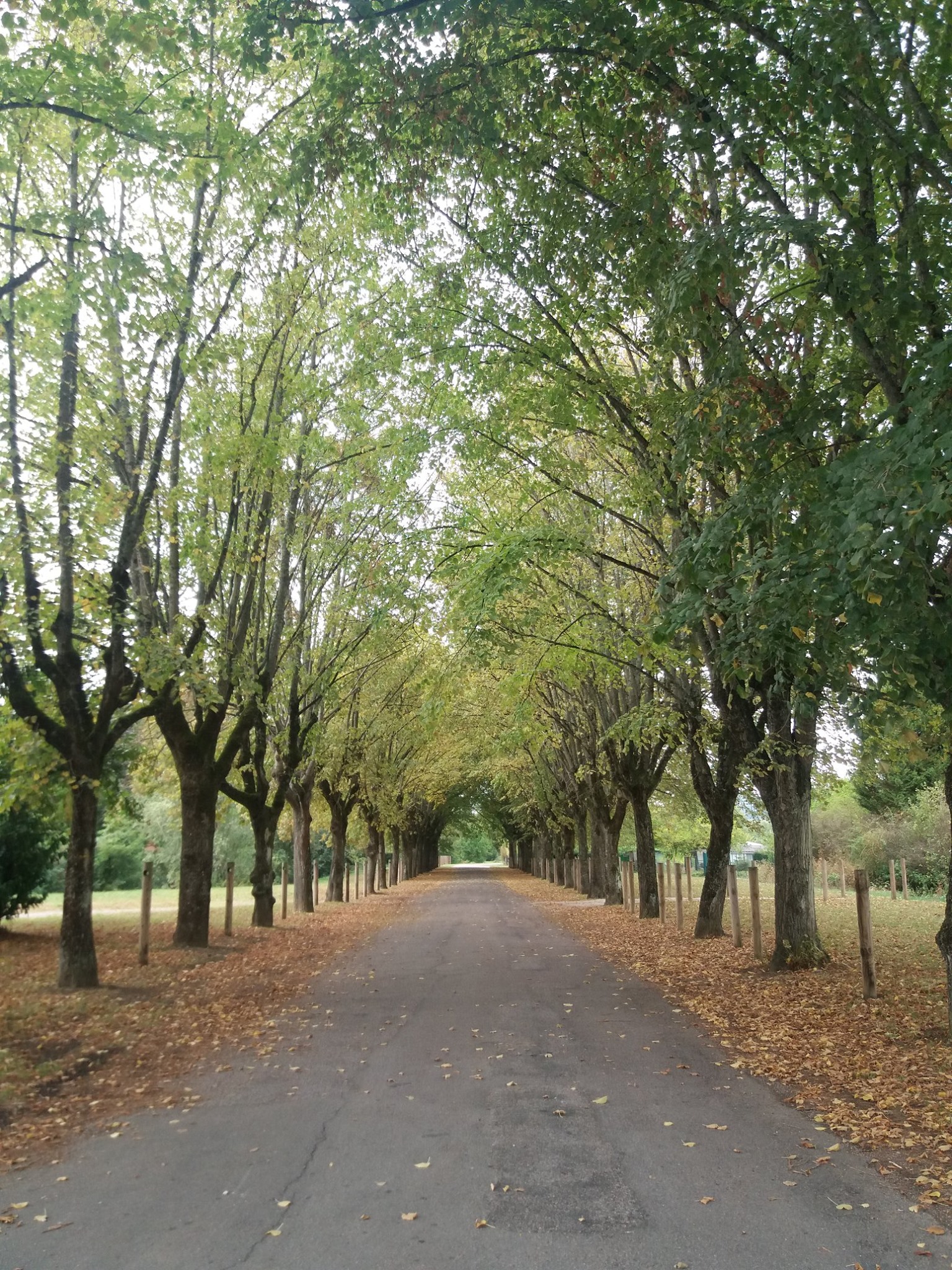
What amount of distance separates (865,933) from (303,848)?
19.6 m

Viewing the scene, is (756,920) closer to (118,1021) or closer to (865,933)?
(865,933)

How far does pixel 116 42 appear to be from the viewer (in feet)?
22.2

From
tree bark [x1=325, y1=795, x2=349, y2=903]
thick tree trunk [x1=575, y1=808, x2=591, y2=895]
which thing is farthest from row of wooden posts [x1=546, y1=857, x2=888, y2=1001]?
tree bark [x1=325, y1=795, x2=349, y2=903]

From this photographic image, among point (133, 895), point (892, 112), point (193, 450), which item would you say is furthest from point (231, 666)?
point (133, 895)

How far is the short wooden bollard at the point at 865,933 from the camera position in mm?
9297

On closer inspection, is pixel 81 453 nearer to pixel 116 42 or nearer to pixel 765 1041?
pixel 116 42

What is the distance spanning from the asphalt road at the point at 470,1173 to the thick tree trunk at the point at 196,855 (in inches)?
284

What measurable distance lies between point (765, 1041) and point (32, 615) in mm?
9111

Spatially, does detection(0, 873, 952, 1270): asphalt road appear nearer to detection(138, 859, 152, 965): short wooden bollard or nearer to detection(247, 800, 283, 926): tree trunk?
detection(138, 859, 152, 965): short wooden bollard

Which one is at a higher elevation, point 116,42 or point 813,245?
point 116,42

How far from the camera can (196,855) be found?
15.7 metres

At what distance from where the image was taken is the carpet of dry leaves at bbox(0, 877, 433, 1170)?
6441 mm

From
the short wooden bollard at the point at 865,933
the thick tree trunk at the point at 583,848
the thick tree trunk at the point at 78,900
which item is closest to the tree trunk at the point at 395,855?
the thick tree trunk at the point at 583,848

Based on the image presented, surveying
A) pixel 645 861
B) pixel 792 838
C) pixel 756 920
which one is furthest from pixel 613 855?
pixel 792 838
